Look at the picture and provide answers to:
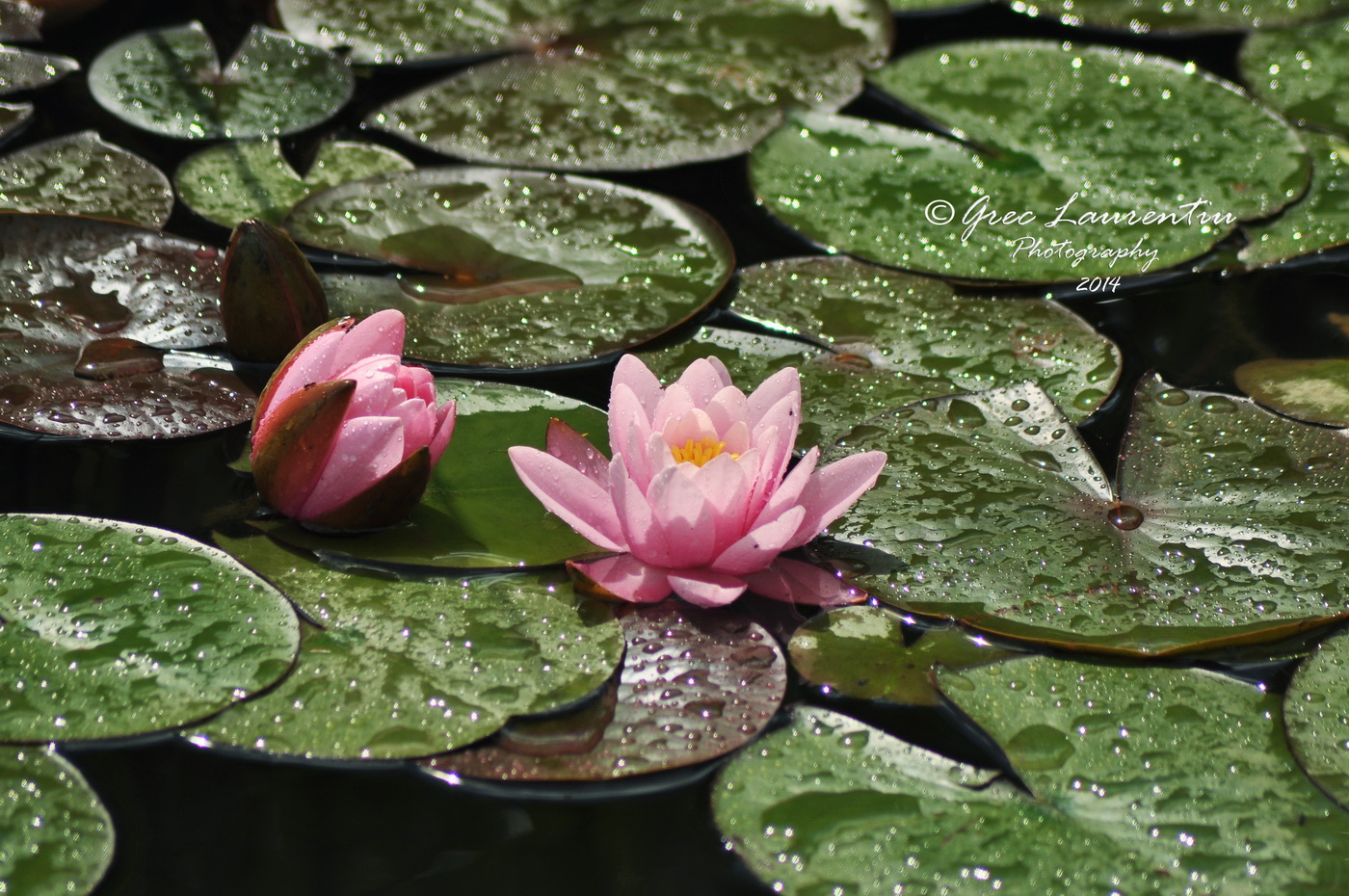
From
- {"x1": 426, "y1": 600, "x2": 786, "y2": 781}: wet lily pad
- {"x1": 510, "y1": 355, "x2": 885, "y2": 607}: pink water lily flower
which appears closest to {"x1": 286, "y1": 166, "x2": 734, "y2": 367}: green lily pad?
{"x1": 510, "y1": 355, "x2": 885, "y2": 607}: pink water lily flower

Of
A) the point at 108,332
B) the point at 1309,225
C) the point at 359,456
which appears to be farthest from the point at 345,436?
the point at 1309,225

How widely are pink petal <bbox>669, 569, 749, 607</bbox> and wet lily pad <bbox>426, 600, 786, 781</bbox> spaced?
43 mm

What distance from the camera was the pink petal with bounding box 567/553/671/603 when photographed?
1.58 meters

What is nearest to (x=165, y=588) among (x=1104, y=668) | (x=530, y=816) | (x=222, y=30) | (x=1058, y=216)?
(x=530, y=816)

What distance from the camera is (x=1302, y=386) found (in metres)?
2.09

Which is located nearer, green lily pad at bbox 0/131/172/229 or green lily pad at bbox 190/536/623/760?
green lily pad at bbox 190/536/623/760

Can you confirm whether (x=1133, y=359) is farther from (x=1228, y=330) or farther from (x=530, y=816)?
(x=530, y=816)

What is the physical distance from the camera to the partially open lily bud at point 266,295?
1.89 metres

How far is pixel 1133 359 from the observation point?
7.20ft

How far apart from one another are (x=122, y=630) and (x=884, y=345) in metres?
1.42

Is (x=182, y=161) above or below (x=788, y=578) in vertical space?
above

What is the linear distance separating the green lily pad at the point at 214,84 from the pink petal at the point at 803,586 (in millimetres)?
1797

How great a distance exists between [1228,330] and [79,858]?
2.21 m

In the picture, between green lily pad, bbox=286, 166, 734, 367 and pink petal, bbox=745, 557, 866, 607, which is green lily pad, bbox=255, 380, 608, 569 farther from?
pink petal, bbox=745, 557, 866, 607
